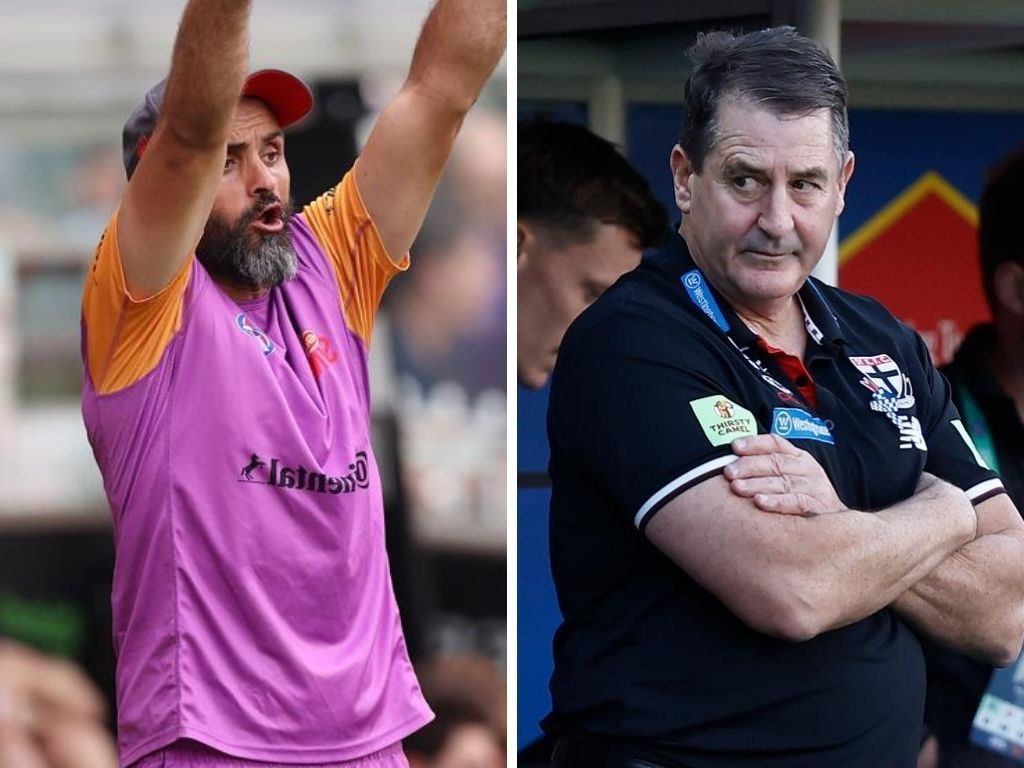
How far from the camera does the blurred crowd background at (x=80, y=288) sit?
12.7ft

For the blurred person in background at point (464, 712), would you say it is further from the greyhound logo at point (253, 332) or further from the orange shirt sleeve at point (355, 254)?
the greyhound logo at point (253, 332)

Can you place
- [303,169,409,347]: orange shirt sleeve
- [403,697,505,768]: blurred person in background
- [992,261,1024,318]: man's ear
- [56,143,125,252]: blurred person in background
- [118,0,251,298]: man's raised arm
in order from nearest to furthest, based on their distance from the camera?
1. [118,0,251,298]: man's raised arm
2. [303,169,409,347]: orange shirt sleeve
3. [56,143,125,252]: blurred person in background
4. [403,697,505,768]: blurred person in background
5. [992,261,1024,318]: man's ear

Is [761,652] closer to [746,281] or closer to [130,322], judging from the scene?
[746,281]

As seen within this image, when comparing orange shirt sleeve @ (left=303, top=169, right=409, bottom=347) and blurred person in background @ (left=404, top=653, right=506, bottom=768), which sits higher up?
orange shirt sleeve @ (left=303, top=169, right=409, bottom=347)

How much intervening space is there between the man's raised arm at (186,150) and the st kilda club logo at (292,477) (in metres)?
0.28

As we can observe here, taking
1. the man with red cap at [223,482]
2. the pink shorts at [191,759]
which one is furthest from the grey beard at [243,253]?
the pink shorts at [191,759]

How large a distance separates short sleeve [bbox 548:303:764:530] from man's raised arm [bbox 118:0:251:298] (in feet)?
1.84

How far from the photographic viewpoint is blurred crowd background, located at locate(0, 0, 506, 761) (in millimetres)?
3881

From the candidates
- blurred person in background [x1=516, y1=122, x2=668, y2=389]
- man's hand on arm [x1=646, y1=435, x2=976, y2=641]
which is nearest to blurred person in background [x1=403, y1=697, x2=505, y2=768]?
blurred person in background [x1=516, y1=122, x2=668, y2=389]

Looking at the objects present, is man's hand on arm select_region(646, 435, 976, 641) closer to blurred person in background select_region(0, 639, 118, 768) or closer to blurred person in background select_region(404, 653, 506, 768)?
blurred person in background select_region(404, 653, 506, 768)

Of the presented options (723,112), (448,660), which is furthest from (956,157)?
(723,112)

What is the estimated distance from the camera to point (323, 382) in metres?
2.66

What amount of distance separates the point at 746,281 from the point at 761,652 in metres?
0.52

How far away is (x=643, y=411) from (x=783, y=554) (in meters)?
0.26
